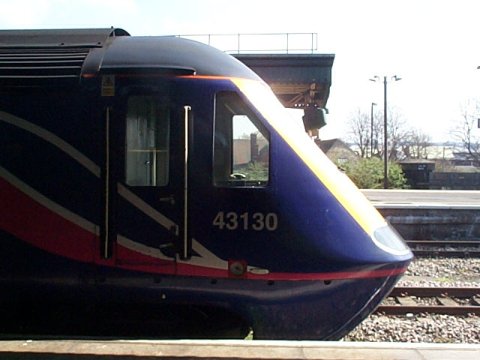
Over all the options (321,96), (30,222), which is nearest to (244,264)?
(30,222)

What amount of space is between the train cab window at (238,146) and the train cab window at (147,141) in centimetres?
41

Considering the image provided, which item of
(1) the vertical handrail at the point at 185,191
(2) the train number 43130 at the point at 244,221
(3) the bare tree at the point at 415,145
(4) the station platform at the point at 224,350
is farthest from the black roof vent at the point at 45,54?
(3) the bare tree at the point at 415,145

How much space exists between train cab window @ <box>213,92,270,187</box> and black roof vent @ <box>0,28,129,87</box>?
1.19m

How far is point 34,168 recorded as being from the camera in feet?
12.9

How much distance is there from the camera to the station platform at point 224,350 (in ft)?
10.8

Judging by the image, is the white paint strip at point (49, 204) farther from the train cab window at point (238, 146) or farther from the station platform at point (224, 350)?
the train cab window at point (238, 146)

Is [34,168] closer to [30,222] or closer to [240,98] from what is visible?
[30,222]

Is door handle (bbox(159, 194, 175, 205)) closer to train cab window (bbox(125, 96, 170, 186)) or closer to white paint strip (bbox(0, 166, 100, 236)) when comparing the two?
train cab window (bbox(125, 96, 170, 186))

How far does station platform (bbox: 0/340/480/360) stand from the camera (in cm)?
330

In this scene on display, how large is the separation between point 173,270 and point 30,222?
1.19m

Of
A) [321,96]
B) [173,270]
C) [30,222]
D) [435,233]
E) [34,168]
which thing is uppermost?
[321,96]

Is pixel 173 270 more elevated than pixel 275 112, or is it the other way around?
pixel 275 112

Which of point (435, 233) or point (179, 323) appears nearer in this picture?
point (179, 323)

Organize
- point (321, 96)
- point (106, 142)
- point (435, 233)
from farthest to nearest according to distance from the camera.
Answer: point (321, 96) < point (435, 233) < point (106, 142)
